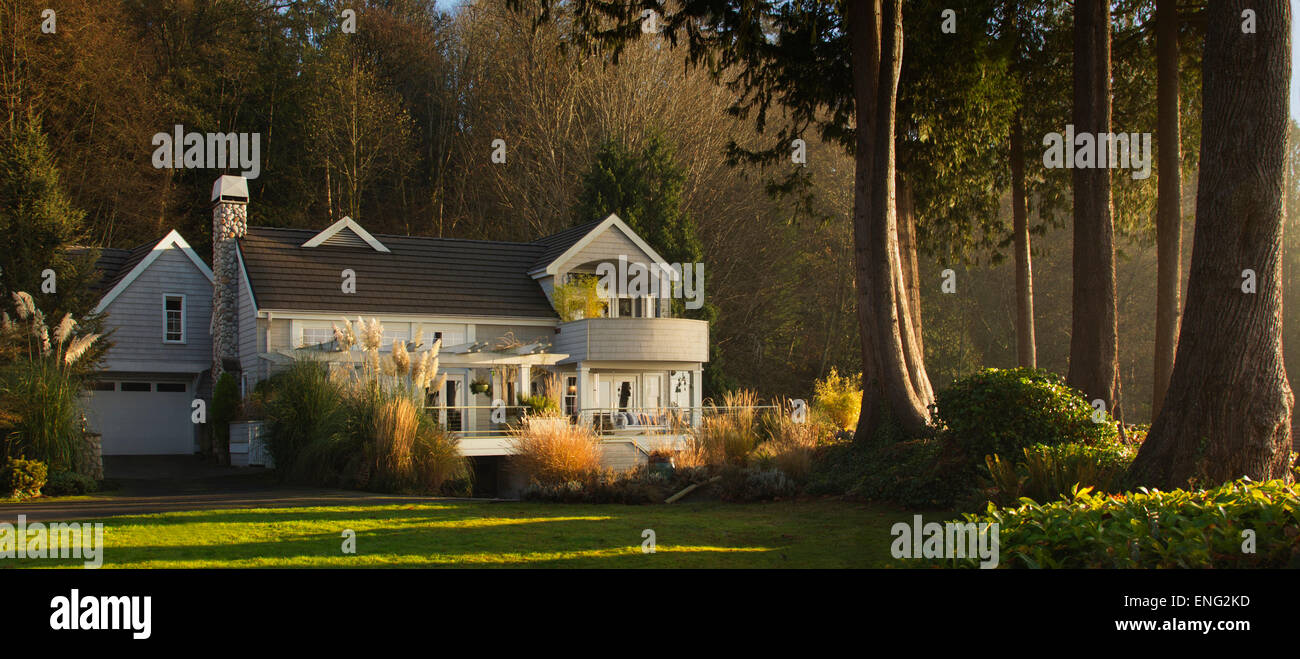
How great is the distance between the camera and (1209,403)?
9609 mm

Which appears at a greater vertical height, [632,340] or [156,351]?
[632,340]

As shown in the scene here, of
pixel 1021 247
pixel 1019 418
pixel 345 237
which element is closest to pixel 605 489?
pixel 1019 418

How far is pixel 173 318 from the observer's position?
3061 centimetres

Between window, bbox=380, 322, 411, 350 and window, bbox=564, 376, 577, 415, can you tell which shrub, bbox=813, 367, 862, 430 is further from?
window, bbox=380, 322, 411, 350

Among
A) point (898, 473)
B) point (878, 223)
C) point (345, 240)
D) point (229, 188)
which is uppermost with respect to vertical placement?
point (229, 188)

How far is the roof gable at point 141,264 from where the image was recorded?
29297 millimetres

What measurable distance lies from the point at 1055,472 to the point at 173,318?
2756 cm

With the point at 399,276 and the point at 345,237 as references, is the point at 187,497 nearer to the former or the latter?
the point at 399,276

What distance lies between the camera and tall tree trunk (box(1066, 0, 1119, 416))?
16281 mm

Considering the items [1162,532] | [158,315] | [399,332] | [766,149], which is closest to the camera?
[1162,532]

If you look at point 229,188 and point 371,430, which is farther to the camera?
point 229,188

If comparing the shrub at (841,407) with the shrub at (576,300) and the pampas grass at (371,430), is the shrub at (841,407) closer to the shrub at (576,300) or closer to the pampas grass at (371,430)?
the shrub at (576,300)

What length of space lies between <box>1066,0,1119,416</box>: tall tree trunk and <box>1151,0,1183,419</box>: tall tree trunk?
127 inches
